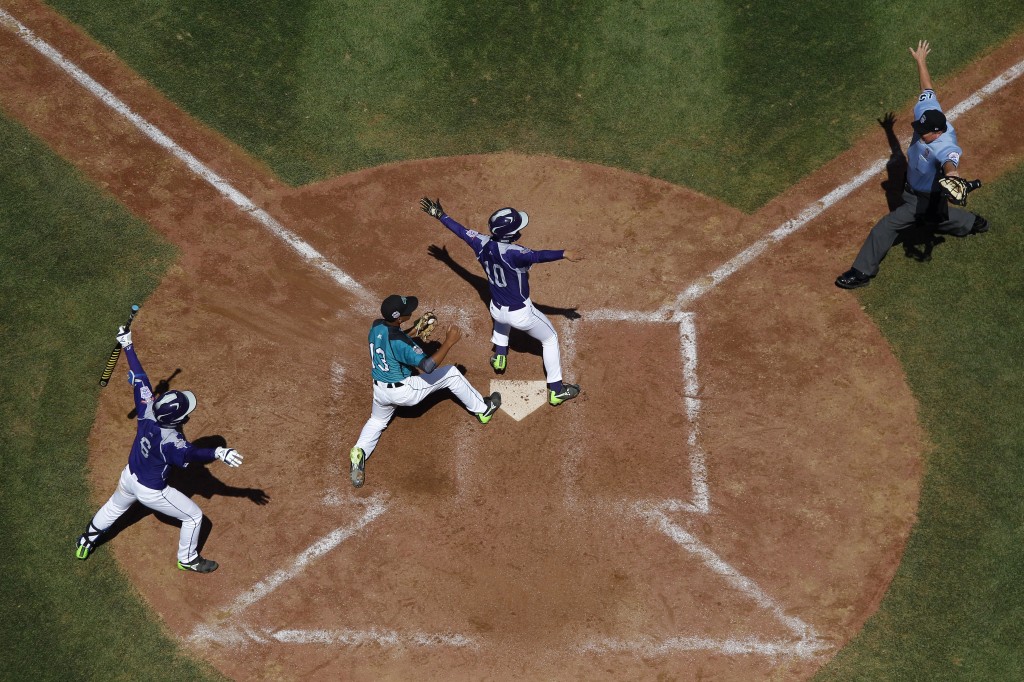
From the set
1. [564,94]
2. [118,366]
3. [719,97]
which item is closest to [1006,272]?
[719,97]

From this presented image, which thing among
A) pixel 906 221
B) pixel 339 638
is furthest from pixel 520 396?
pixel 906 221

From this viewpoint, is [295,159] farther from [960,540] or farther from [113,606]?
[960,540]

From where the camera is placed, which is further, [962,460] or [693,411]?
[693,411]

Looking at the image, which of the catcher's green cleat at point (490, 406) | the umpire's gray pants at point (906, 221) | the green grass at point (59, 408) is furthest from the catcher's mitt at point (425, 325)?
the umpire's gray pants at point (906, 221)

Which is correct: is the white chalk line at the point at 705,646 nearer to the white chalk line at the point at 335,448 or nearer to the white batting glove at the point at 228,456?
the white chalk line at the point at 335,448

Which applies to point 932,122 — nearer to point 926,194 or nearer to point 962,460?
point 926,194
